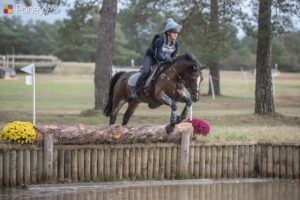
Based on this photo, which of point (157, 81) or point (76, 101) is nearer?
point (157, 81)

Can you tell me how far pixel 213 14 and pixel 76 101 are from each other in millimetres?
12423

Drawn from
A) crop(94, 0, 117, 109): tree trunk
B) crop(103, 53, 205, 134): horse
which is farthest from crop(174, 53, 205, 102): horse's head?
crop(94, 0, 117, 109): tree trunk

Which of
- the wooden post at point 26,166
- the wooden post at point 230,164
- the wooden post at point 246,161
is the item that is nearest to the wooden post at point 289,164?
the wooden post at point 246,161

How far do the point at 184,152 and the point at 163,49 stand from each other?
2.51 metres

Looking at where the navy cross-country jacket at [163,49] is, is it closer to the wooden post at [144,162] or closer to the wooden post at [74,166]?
the wooden post at [144,162]

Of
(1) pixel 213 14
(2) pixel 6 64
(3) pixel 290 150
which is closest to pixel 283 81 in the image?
(2) pixel 6 64

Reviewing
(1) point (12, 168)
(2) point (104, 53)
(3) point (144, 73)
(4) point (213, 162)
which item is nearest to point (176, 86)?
(3) point (144, 73)

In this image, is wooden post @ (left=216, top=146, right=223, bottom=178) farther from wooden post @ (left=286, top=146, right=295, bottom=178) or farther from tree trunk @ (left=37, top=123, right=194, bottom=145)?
wooden post @ (left=286, top=146, right=295, bottom=178)

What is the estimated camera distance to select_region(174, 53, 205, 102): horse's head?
47.9 ft

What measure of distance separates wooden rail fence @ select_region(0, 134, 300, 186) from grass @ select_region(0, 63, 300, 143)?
0.68 metres

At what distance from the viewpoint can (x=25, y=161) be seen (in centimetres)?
1401

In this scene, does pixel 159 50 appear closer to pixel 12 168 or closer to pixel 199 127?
pixel 199 127

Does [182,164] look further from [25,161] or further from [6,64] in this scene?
[6,64]

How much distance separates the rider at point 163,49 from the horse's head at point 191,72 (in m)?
0.33
